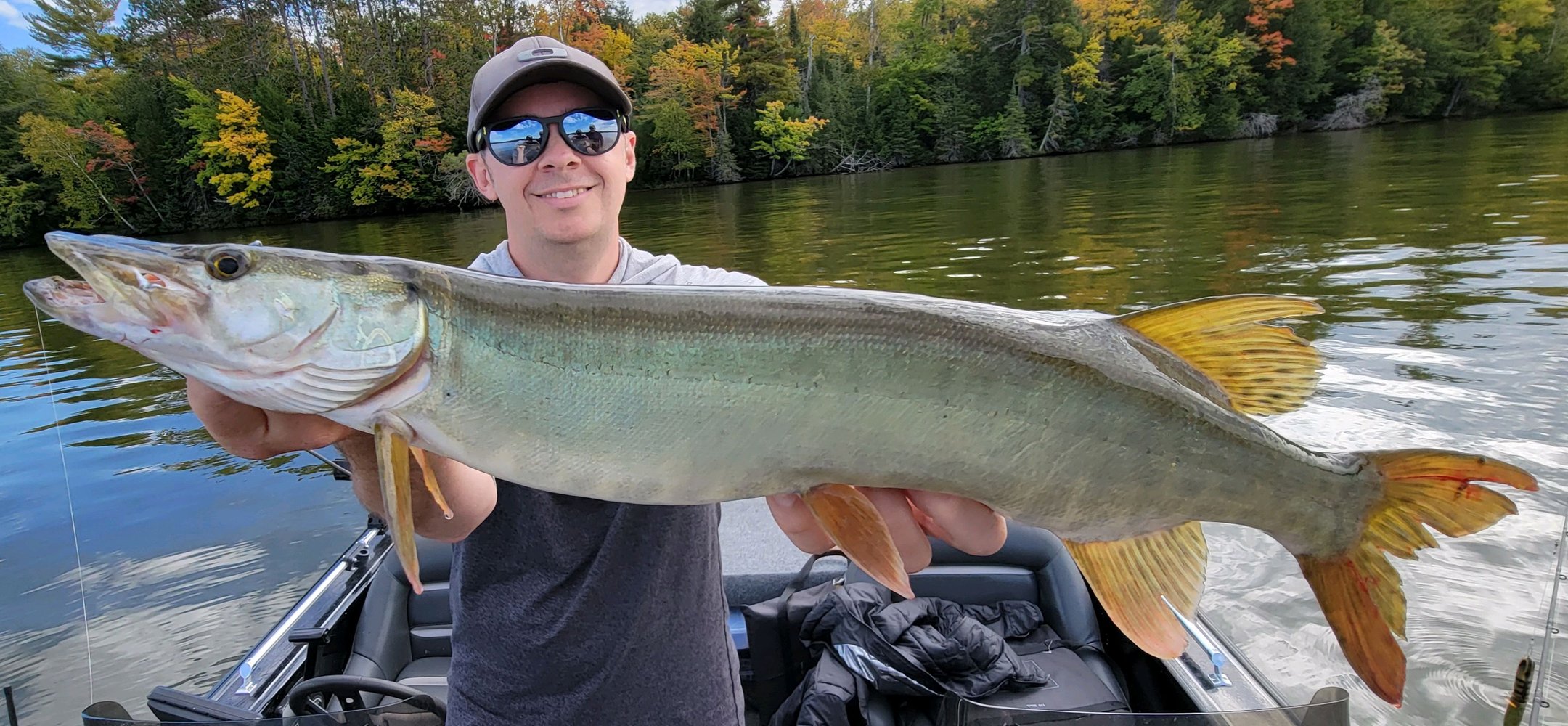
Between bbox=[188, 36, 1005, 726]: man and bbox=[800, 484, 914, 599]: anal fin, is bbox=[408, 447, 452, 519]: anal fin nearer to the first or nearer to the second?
bbox=[188, 36, 1005, 726]: man

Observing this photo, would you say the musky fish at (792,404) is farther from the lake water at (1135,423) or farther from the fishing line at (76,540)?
the fishing line at (76,540)

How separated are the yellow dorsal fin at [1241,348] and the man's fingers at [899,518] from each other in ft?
2.03

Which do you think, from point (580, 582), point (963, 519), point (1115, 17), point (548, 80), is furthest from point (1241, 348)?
point (1115, 17)

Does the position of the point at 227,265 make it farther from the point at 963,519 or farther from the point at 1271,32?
the point at 1271,32

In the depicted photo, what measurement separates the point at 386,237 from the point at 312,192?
1633cm

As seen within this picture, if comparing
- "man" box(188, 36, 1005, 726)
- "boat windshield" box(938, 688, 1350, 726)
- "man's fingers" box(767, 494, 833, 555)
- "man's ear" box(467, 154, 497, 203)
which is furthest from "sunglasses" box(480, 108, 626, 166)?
"boat windshield" box(938, 688, 1350, 726)

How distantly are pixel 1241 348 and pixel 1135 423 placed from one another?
0.35 metres

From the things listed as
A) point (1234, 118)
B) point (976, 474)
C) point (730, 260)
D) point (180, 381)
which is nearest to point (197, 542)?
point (180, 381)

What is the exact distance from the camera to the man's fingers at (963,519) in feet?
5.68

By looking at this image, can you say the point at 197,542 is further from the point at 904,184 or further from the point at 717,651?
the point at 904,184

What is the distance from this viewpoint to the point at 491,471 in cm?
163

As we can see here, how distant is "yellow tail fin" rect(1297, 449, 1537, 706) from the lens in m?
1.56

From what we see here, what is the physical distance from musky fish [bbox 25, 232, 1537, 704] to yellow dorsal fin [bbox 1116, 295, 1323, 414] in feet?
0.41

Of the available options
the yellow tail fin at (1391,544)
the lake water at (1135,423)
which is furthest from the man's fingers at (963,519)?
the yellow tail fin at (1391,544)
